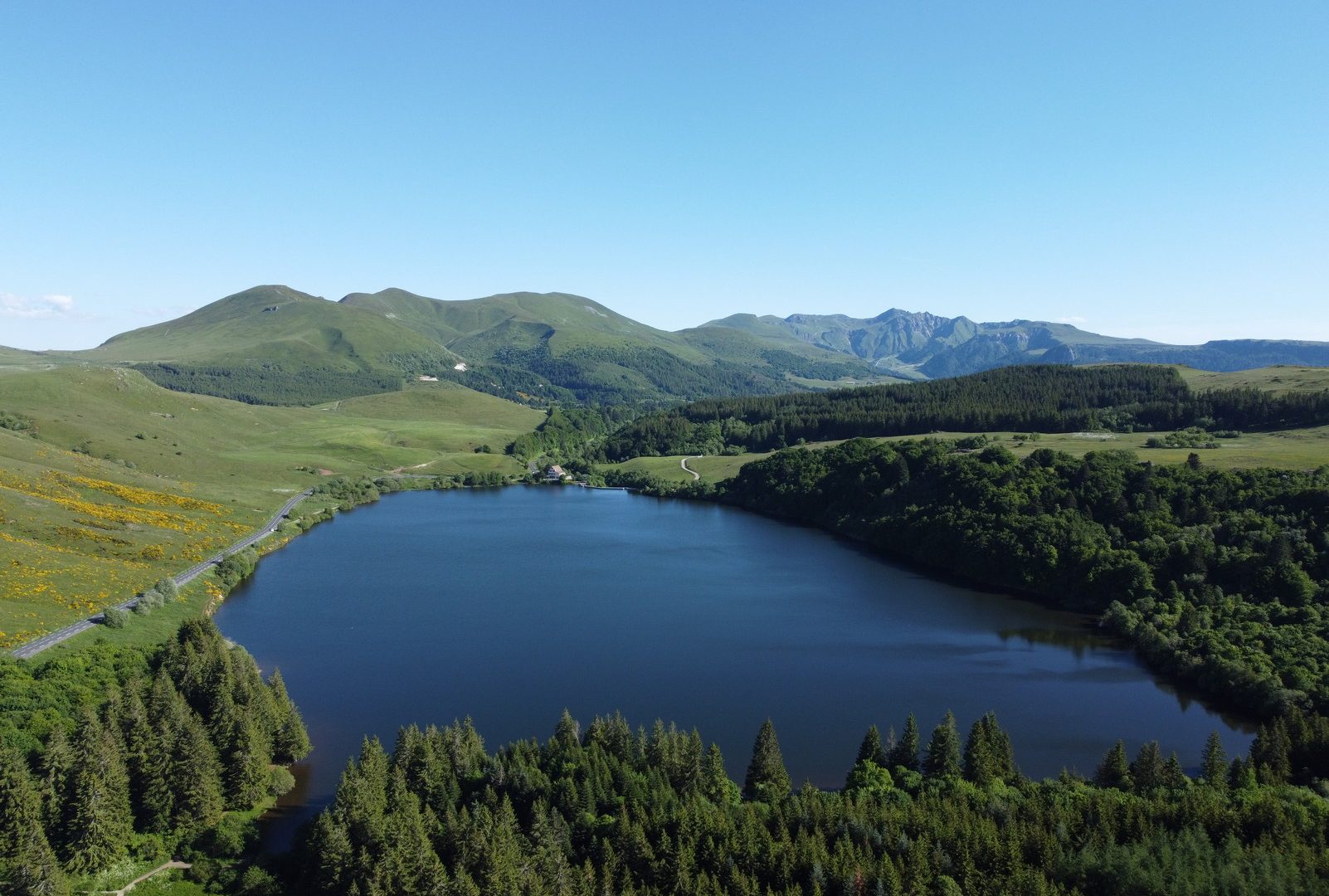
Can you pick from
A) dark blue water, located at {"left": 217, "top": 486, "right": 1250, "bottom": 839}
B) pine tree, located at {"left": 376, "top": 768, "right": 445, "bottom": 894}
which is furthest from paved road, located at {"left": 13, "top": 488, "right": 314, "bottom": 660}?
pine tree, located at {"left": 376, "top": 768, "right": 445, "bottom": 894}

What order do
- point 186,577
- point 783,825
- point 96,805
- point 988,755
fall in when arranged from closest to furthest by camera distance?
1. point 783,825
2. point 96,805
3. point 988,755
4. point 186,577

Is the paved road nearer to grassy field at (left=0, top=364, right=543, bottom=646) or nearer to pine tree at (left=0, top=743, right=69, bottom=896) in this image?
grassy field at (left=0, top=364, right=543, bottom=646)

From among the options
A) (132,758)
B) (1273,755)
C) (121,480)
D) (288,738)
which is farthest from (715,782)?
(121,480)

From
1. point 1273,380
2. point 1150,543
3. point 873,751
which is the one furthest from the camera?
point 1273,380

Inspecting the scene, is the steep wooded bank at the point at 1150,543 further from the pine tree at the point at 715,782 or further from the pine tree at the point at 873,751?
the pine tree at the point at 715,782

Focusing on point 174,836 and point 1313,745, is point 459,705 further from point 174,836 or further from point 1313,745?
point 1313,745

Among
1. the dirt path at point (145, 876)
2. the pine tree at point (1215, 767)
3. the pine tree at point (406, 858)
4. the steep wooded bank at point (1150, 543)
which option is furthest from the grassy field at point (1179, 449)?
the dirt path at point (145, 876)

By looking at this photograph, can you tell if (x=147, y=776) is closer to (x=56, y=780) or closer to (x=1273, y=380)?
(x=56, y=780)
